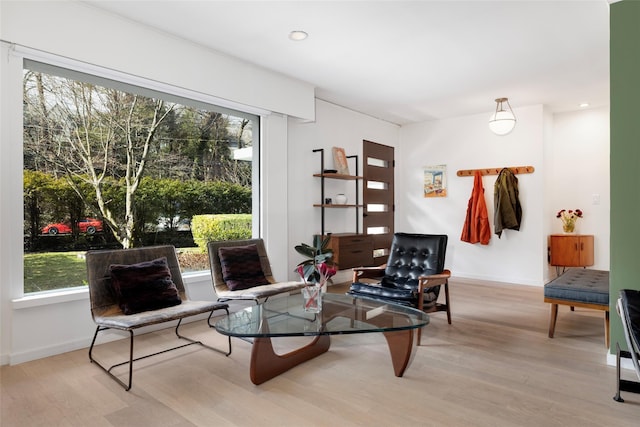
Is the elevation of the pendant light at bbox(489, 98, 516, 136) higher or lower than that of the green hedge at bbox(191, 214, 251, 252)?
higher

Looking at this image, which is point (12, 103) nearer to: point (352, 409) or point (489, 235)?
point (352, 409)

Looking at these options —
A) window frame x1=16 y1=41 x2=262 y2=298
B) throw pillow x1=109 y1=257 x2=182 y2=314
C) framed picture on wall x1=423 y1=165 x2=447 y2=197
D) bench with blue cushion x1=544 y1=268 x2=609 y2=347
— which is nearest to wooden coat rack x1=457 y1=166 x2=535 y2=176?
framed picture on wall x1=423 y1=165 x2=447 y2=197

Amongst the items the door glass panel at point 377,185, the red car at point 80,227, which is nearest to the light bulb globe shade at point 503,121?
the door glass panel at point 377,185

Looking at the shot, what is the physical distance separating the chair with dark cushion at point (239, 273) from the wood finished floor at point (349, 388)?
1.53ft

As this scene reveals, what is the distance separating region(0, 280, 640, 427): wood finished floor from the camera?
2.11m

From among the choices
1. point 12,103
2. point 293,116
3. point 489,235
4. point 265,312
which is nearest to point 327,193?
point 293,116

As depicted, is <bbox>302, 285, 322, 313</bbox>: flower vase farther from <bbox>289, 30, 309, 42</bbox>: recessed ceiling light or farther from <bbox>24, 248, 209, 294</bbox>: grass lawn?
<bbox>289, 30, 309, 42</bbox>: recessed ceiling light

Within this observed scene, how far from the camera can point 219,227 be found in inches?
177

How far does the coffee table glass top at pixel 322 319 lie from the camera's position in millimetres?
2340

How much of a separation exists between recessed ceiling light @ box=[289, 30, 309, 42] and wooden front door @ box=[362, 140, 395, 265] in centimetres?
297

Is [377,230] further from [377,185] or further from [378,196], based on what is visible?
[377,185]

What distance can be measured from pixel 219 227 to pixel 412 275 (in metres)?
2.19

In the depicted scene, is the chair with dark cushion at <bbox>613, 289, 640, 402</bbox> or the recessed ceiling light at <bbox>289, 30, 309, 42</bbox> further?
the recessed ceiling light at <bbox>289, 30, 309, 42</bbox>

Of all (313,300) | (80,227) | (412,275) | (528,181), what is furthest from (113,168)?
(528,181)
